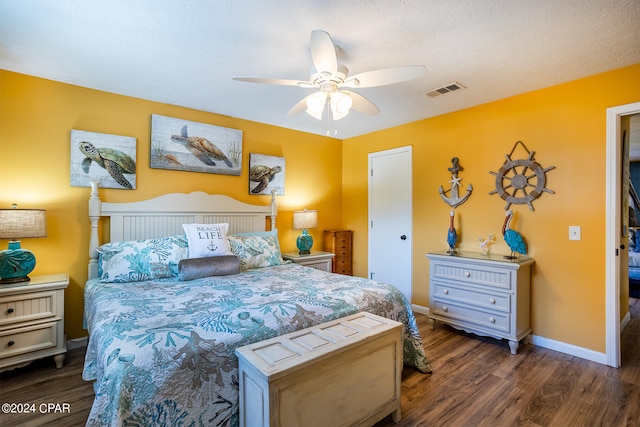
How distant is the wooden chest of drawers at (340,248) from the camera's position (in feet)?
15.0

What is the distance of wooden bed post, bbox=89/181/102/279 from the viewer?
2.79m

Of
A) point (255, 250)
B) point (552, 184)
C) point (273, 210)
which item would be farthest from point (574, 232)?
point (273, 210)

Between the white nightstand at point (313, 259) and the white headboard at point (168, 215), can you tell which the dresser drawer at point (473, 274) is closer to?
the white nightstand at point (313, 259)

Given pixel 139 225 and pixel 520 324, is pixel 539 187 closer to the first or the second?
pixel 520 324

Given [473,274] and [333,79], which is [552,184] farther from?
[333,79]

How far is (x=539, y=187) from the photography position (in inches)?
116

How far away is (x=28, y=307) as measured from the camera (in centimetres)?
234

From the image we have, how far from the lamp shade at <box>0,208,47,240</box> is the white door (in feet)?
11.9

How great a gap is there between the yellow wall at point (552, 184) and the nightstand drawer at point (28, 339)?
145 inches

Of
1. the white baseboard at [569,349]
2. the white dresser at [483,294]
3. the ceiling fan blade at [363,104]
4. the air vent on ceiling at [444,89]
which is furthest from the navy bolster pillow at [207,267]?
the white baseboard at [569,349]

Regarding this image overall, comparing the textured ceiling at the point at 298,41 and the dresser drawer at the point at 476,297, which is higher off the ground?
the textured ceiling at the point at 298,41

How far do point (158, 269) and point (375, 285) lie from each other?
1820 mm

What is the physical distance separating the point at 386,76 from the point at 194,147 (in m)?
2.38

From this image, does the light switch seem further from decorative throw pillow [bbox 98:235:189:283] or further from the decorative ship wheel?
decorative throw pillow [bbox 98:235:189:283]
